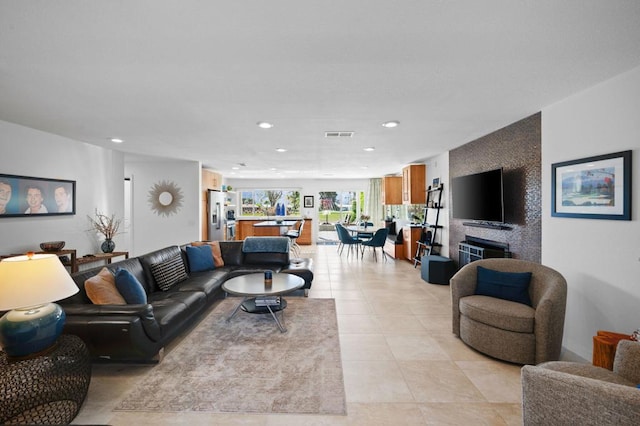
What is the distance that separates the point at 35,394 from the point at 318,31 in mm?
2696

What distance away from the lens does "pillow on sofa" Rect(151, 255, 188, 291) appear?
3.65m

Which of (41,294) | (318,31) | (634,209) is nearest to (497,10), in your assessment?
(318,31)

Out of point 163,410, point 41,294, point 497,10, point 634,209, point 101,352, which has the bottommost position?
point 163,410

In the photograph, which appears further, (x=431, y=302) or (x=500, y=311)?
(x=431, y=302)

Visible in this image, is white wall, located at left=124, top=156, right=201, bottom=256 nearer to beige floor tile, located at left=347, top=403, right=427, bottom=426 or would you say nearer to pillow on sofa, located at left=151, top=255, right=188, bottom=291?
pillow on sofa, located at left=151, top=255, right=188, bottom=291

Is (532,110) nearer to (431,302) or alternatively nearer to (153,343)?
(431,302)

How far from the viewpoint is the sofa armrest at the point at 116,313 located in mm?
2377

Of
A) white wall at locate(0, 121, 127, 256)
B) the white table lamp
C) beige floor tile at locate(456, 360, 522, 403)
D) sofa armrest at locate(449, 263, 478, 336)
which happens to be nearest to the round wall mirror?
white wall at locate(0, 121, 127, 256)

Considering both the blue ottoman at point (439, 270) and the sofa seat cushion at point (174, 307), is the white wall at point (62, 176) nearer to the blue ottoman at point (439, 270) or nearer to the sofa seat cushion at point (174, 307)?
the sofa seat cushion at point (174, 307)

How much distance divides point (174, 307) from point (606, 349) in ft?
11.8

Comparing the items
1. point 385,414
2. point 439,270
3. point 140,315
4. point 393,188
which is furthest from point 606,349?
point 393,188

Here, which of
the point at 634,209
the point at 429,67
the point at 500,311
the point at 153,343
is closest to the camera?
the point at 429,67

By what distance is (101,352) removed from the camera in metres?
2.37

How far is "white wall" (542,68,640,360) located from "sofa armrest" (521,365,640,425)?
1.53m
